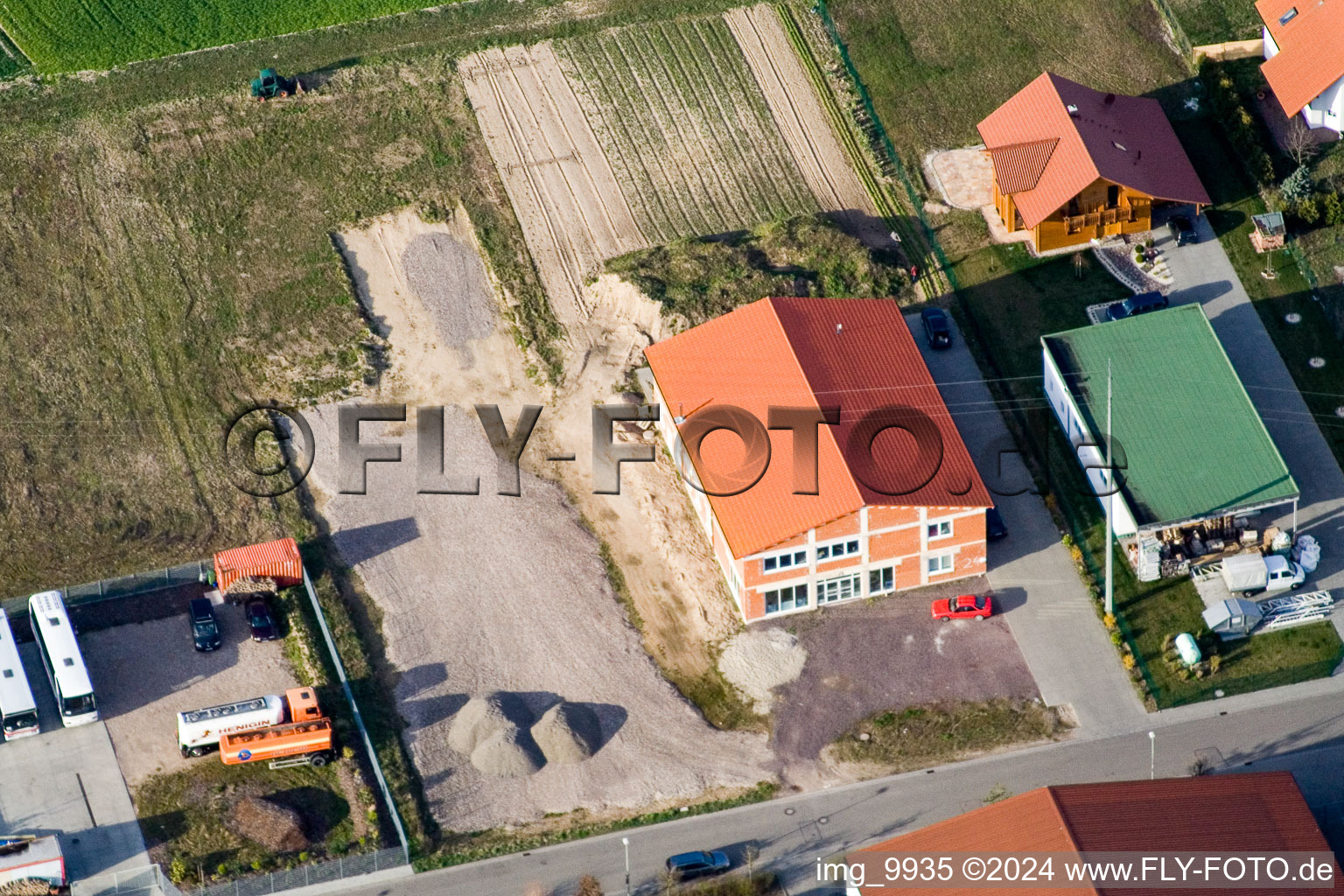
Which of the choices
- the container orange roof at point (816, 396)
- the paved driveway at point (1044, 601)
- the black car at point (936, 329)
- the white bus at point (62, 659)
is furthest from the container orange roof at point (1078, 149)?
the white bus at point (62, 659)

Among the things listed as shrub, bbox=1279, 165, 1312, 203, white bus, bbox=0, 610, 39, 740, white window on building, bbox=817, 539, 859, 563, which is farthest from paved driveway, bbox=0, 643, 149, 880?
shrub, bbox=1279, 165, 1312, 203

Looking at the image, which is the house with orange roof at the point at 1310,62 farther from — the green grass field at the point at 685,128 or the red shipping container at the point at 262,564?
the red shipping container at the point at 262,564

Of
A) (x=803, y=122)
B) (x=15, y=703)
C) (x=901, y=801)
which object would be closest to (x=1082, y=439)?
(x=901, y=801)

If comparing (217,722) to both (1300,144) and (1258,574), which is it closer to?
(1258,574)

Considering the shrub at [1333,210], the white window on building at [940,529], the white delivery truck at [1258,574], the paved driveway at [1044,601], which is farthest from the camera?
the shrub at [1333,210]

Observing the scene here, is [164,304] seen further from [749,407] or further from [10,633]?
[749,407]

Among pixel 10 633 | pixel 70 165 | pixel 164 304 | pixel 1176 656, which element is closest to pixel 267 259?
pixel 164 304
